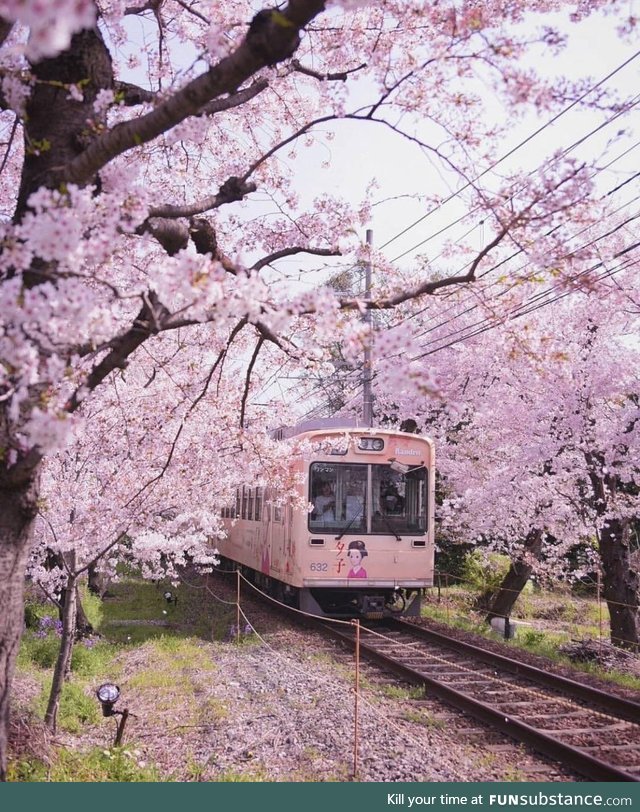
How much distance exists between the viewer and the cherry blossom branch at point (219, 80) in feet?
9.70

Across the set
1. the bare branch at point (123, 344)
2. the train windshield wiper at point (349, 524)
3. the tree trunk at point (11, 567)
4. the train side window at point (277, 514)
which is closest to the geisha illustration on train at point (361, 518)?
the train windshield wiper at point (349, 524)

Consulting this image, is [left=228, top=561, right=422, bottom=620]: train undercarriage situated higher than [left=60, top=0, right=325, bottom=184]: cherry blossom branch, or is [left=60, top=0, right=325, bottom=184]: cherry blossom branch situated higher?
[left=60, top=0, right=325, bottom=184]: cherry blossom branch

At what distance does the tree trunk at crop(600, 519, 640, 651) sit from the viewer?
10797 millimetres

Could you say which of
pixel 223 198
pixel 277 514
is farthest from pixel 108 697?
pixel 277 514

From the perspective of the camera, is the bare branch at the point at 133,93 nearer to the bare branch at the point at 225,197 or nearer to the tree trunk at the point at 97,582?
the bare branch at the point at 225,197

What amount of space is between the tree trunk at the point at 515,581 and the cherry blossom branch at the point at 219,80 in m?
11.8

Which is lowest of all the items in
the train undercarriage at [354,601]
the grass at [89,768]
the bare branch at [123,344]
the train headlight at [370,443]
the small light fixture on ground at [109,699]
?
the grass at [89,768]

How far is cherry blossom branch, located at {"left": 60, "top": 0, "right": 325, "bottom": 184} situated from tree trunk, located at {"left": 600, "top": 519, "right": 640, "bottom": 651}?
30.8 feet

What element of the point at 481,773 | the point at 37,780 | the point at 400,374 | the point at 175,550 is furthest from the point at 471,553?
the point at 400,374

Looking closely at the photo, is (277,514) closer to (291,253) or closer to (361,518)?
(361,518)

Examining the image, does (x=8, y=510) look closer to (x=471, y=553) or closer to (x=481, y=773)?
(x=481, y=773)

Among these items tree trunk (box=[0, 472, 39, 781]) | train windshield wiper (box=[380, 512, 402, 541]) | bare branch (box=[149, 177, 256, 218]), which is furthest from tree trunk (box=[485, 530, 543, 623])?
tree trunk (box=[0, 472, 39, 781])

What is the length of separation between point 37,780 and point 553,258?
13.9 ft

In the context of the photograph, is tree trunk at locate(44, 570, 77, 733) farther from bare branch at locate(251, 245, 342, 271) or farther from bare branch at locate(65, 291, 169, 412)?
bare branch at locate(251, 245, 342, 271)
